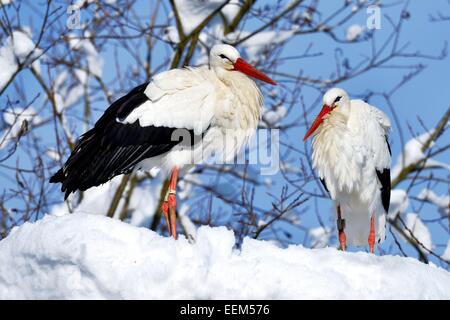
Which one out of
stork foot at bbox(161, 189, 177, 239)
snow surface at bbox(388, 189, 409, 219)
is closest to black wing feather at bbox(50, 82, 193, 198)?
stork foot at bbox(161, 189, 177, 239)

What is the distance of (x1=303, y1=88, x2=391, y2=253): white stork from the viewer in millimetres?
6457

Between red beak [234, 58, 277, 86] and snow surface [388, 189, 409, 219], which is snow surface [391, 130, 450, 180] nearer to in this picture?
snow surface [388, 189, 409, 219]

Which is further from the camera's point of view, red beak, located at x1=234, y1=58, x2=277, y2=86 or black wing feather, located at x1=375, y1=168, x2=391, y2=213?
black wing feather, located at x1=375, y1=168, x2=391, y2=213

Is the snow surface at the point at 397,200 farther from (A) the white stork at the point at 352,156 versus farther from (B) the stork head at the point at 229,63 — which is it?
(B) the stork head at the point at 229,63

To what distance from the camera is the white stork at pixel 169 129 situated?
6.00 m

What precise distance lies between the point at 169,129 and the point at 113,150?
42 centimetres

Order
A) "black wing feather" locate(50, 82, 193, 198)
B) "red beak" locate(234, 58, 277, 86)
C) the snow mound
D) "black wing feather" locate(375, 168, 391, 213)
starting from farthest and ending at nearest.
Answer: "black wing feather" locate(375, 168, 391, 213)
"red beak" locate(234, 58, 277, 86)
"black wing feather" locate(50, 82, 193, 198)
the snow mound

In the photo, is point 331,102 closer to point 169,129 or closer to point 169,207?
point 169,129

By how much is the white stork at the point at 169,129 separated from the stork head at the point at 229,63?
0.01 meters

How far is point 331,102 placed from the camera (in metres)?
6.47

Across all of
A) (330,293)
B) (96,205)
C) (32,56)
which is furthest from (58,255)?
(96,205)

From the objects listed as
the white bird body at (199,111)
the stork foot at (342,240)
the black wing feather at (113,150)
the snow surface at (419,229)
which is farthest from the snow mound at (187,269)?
the snow surface at (419,229)

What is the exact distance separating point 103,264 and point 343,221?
3014 millimetres

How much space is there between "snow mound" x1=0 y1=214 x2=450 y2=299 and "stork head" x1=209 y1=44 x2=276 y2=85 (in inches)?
84.7
